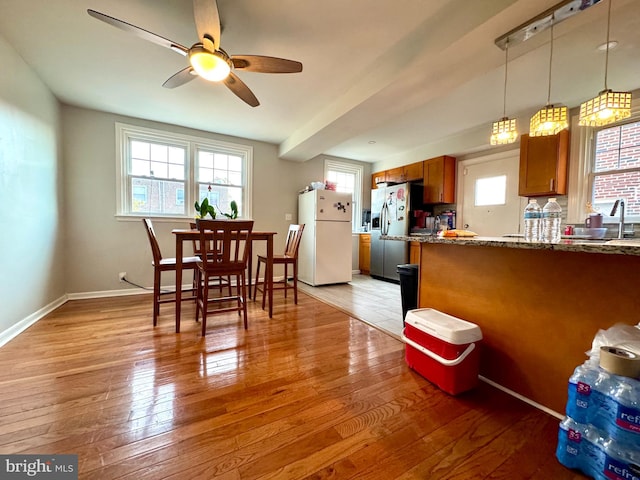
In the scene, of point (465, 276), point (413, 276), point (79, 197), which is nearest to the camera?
point (465, 276)

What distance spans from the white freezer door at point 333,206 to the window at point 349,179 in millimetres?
A: 1031

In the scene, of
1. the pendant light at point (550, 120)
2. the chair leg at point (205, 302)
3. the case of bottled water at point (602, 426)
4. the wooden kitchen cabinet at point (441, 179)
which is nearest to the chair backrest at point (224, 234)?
the chair leg at point (205, 302)

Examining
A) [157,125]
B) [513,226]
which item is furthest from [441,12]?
[157,125]

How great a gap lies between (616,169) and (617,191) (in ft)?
0.76

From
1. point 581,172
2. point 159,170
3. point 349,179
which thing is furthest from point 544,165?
point 159,170

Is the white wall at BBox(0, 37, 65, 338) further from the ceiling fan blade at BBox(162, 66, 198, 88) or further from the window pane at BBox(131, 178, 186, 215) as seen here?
the ceiling fan blade at BBox(162, 66, 198, 88)

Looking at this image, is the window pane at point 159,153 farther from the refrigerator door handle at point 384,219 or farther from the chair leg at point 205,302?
the refrigerator door handle at point 384,219

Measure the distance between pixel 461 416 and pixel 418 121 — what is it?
342cm

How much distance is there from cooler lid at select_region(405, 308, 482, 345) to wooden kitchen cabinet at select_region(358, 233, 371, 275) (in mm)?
3579

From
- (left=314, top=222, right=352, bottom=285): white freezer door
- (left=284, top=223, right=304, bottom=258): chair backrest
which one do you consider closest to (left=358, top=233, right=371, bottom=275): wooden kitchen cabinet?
(left=314, top=222, right=352, bottom=285): white freezer door

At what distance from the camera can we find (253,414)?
1.30 m

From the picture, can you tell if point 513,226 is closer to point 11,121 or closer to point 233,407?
point 233,407

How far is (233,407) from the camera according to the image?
1.35 m

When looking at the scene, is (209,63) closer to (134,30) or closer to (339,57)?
(134,30)
